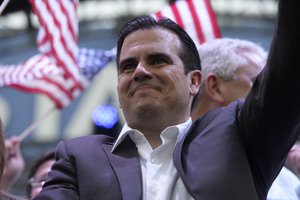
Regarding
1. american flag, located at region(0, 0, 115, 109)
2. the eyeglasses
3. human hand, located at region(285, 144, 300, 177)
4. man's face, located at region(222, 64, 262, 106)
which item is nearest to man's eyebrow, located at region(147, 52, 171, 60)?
human hand, located at region(285, 144, 300, 177)

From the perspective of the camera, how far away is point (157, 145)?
2527 mm

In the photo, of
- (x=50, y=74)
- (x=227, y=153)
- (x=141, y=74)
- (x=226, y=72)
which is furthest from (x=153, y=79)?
(x=50, y=74)

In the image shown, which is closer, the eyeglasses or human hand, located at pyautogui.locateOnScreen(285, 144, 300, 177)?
human hand, located at pyautogui.locateOnScreen(285, 144, 300, 177)

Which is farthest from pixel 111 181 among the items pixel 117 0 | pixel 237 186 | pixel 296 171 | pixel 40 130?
pixel 117 0

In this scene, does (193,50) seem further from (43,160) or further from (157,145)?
(43,160)

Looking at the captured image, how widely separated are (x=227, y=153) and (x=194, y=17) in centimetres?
281

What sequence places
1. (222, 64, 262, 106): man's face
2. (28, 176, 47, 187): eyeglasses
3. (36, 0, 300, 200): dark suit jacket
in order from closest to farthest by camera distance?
(36, 0, 300, 200): dark suit jacket < (222, 64, 262, 106): man's face < (28, 176, 47, 187): eyeglasses

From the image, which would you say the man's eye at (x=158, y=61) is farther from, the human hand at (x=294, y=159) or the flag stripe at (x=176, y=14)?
the flag stripe at (x=176, y=14)

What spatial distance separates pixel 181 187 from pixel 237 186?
6.3 inches

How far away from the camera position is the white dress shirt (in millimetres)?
2387

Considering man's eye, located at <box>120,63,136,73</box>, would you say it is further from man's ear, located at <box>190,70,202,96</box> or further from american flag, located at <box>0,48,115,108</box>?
american flag, located at <box>0,48,115,108</box>

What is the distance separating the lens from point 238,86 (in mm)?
3766

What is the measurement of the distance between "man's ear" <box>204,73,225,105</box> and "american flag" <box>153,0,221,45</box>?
126 cm

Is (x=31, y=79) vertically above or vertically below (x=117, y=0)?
above
